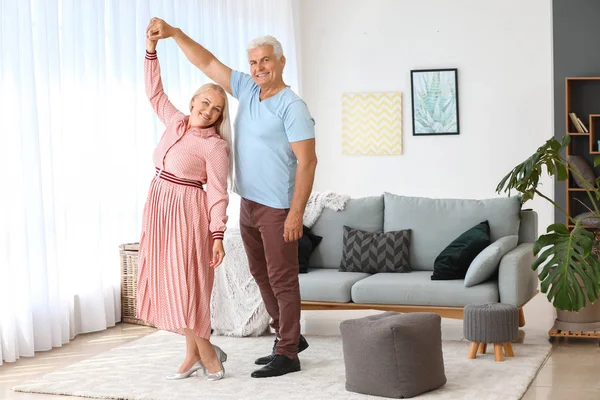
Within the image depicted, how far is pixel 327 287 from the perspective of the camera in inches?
216

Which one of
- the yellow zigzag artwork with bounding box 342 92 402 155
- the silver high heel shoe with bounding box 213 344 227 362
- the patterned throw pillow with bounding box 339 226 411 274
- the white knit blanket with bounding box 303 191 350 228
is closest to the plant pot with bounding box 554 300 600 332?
the patterned throw pillow with bounding box 339 226 411 274

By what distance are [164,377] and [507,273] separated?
79.7 inches

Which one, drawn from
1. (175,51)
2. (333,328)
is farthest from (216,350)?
(175,51)

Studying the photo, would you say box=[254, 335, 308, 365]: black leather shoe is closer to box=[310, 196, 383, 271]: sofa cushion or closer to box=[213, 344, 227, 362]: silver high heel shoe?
box=[213, 344, 227, 362]: silver high heel shoe

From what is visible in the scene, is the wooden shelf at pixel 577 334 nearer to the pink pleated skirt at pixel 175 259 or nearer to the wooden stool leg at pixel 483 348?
the wooden stool leg at pixel 483 348

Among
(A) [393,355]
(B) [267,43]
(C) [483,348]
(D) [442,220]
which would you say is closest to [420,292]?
(C) [483,348]

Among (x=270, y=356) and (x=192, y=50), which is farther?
(x=270, y=356)

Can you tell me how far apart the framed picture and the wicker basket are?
3.61 m

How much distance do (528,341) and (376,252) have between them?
113 cm

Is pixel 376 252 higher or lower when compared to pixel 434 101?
lower

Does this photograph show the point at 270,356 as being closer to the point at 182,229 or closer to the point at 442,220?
the point at 182,229

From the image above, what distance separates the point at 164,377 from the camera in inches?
178

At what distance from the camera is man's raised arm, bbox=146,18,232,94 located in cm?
424

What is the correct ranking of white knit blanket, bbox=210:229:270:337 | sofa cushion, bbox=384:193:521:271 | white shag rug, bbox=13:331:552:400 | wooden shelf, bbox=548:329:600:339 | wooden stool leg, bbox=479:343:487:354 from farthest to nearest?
sofa cushion, bbox=384:193:521:271
white knit blanket, bbox=210:229:270:337
wooden shelf, bbox=548:329:600:339
wooden stool leg, bbox=479:343:487:354
white shag rug, bbox=13:331:552:400
